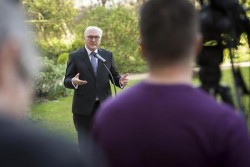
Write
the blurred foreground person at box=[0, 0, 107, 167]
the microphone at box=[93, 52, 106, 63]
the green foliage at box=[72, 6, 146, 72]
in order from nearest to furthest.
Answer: the blurred foreground person at box=[0, 0, 107, 167] → the microphone at box=[93, 52, 106, 63] → the green foliage at box=[72, 6, 146, 72]

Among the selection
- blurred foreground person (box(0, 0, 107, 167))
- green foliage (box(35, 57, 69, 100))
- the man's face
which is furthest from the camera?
green foliage (box(35, 57, 69, 100))

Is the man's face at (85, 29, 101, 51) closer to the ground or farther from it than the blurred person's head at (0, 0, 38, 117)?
closer to the ground

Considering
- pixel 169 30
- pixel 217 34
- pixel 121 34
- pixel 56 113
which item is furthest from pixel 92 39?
pixel 121 34

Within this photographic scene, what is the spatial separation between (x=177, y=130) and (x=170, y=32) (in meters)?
0.29

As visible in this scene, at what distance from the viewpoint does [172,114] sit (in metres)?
1.32

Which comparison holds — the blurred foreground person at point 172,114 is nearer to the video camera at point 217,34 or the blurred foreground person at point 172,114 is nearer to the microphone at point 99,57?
the video camera at point 217,34

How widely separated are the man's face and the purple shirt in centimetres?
331

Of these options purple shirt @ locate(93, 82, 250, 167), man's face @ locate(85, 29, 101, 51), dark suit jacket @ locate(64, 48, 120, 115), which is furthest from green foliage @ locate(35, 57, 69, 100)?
purple shirt @ locate(93, 82, 250, 167)

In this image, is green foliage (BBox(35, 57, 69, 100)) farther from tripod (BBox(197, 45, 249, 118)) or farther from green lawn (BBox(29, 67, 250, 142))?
tripod (BBox(197, 45, 249, 118))

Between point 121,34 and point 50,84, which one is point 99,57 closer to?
point 50,84

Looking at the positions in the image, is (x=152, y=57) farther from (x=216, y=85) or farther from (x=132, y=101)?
(x=216, y=85)

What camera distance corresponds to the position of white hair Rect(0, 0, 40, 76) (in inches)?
37.4

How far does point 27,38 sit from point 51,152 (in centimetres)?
26

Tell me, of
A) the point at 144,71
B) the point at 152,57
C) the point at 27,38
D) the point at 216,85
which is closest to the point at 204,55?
the point at 216,85
